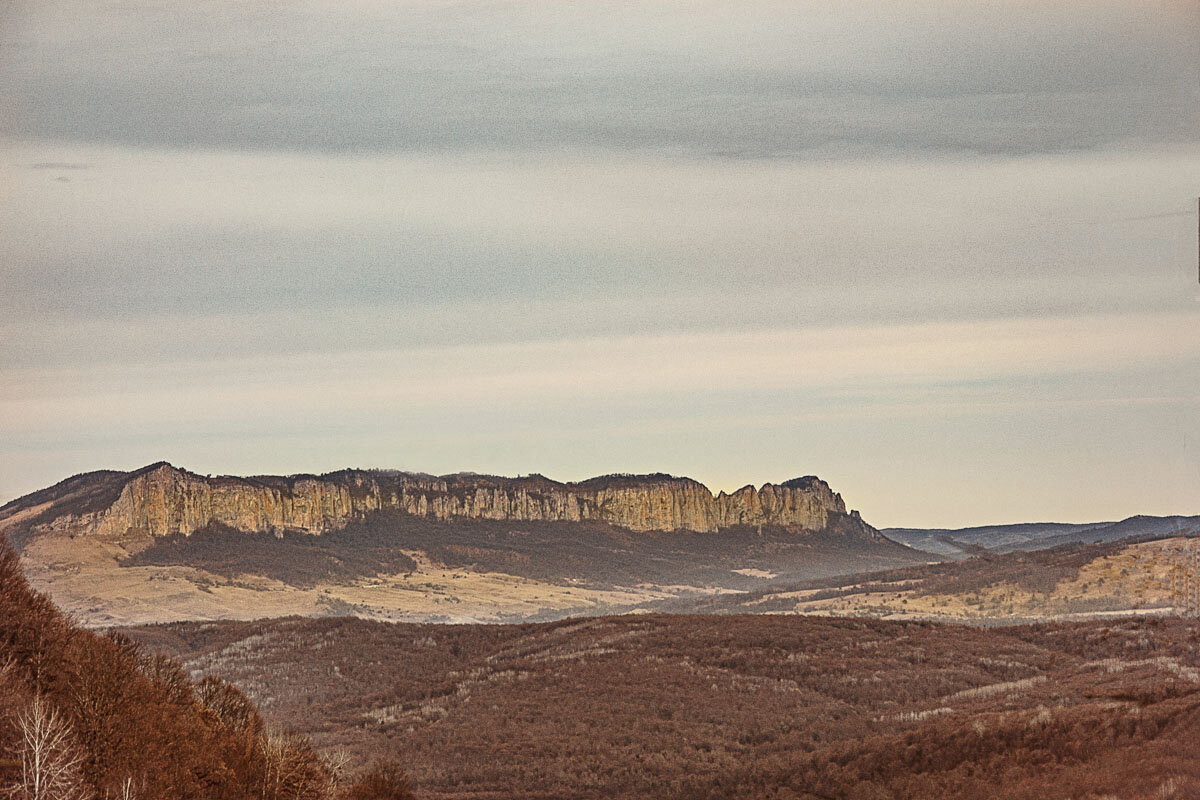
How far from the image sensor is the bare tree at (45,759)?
12.6 m

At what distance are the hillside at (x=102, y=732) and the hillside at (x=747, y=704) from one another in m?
14.6

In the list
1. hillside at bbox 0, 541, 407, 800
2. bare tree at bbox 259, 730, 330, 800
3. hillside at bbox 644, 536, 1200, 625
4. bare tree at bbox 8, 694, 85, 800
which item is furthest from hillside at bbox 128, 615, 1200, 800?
bare tree at bbox 8, 694, 85, 800

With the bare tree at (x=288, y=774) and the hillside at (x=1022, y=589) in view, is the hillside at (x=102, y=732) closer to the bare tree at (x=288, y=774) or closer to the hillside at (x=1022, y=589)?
the bare tree at (x=288, y=774)

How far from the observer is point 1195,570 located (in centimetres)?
3356

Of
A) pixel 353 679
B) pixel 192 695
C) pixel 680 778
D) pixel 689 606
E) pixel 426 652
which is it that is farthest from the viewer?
pixel 689 606

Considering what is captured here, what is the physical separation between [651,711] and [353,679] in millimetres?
26411

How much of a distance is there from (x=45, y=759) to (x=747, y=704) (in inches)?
1609

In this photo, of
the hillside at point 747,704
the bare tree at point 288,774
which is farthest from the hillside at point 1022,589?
the bare tree at point 288,774

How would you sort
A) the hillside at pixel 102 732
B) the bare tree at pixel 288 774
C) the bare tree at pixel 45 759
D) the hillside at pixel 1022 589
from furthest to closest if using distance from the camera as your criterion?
1. the hillside at pixel 1022 589
2. the bare tree at pixel 288 774
3. the hillside at pixel 102 732
4. the bare tree at pixel 45 759

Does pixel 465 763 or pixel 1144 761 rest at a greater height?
pixel 1144 761

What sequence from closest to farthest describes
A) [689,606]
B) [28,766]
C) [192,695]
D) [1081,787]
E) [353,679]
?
[28,766] < [192,695] < [1081,787] < [353,679] < [689,606]

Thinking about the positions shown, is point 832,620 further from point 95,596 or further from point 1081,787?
point 95,596

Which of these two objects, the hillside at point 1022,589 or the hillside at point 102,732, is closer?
the hillside at point 102,732

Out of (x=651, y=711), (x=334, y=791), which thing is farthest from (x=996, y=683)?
(x=334, y=791)
